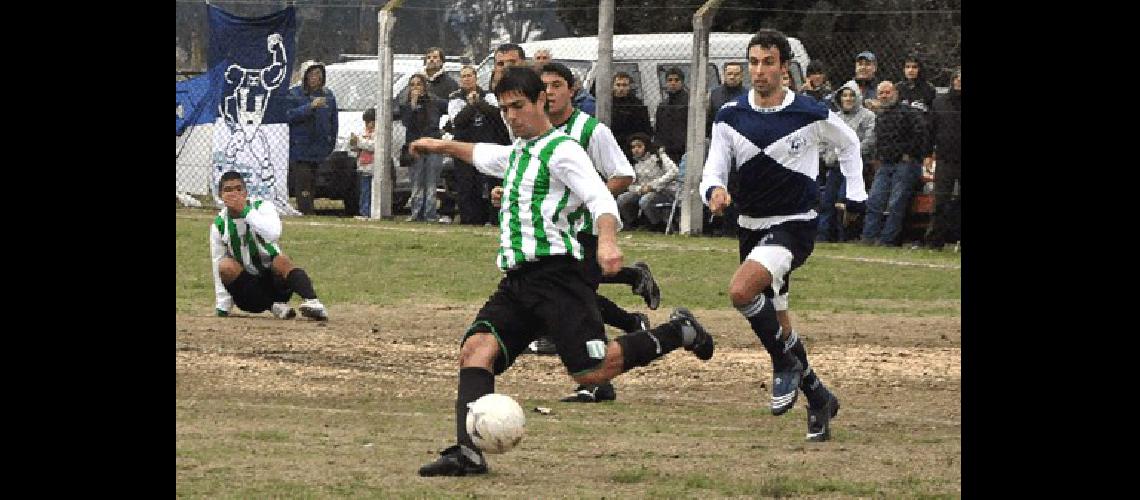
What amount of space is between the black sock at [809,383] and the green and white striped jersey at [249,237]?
18.3ft

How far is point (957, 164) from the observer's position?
2055 cm

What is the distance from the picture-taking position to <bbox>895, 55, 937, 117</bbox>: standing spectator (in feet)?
67.1

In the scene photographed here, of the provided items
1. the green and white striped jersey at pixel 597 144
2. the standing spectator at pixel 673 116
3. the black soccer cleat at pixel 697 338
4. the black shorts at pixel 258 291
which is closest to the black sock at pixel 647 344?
the black soccer cleat at pixel 697 338

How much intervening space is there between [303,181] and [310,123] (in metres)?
0.72

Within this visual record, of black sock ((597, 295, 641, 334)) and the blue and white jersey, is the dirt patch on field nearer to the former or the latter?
black sock ((597, 295, 641, 334))

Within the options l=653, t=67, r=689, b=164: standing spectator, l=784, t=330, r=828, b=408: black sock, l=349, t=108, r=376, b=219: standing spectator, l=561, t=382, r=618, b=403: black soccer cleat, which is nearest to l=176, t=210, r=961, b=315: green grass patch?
l=653, t=67, r=689, b=164: standing spectator

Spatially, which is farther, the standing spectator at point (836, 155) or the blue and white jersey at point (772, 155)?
the standing spectator at point (836, 155)

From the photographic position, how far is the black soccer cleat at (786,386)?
32.4 feet

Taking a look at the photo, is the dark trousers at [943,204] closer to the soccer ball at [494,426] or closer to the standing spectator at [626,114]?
the standing spectator at [626,114]

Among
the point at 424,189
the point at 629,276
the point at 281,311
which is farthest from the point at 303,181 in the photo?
the point at 629,276

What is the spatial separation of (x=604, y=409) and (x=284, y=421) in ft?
5.48

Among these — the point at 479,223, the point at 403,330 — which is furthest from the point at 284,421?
the point at 479,223

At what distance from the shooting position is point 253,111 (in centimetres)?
2481

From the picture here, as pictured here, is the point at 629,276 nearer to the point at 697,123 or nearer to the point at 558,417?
the point at 558,417
